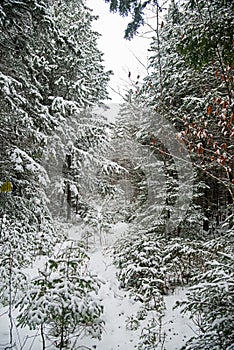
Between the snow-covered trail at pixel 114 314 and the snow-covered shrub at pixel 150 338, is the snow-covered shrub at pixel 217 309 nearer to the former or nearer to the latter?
the snow-covered trail at pixel 114 314

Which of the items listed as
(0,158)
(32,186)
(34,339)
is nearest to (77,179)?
(32,186)

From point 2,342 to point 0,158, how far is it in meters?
4.18

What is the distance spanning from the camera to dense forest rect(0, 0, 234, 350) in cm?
303

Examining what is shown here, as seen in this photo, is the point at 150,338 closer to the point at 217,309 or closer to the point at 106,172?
the point at 217,309

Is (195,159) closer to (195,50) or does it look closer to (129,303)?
(129,303)

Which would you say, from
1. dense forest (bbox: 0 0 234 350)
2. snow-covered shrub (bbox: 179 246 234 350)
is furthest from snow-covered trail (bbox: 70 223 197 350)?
snow-covered shrub (bbox: 179 246 234 350)

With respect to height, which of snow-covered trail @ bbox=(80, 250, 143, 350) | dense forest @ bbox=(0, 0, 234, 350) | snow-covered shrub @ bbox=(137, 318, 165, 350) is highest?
dense forest @ bbox=(0, 0, 234, 350)

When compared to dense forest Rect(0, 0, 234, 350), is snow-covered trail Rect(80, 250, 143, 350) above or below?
below

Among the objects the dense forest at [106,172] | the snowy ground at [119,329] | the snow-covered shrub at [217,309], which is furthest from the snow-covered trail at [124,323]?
the snow-covered shrub at [217,309]

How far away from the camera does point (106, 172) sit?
454 inches

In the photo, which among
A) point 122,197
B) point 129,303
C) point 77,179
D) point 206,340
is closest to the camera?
point 206,340

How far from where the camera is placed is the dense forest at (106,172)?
3027 millimetres

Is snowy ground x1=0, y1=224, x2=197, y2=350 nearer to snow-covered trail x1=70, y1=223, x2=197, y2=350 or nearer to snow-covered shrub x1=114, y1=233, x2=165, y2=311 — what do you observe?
snow-covered trail x1=70, y1=223, x2=197, y2=350

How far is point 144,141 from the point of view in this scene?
10.0 meters
